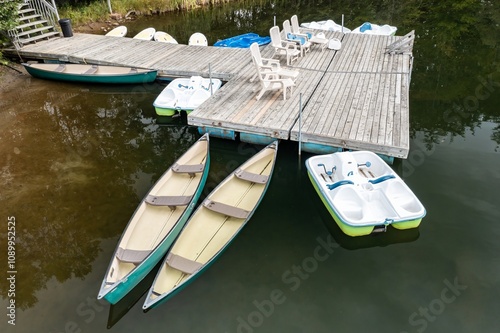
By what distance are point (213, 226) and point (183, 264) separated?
111 cm

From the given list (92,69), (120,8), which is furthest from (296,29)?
(120,8)

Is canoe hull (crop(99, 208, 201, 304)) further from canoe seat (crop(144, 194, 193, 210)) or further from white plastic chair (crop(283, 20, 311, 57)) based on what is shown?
white plastic chair (crop(283, 20, 311, 57))

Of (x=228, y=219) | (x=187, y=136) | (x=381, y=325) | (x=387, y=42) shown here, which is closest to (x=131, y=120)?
(x=187, y=136)

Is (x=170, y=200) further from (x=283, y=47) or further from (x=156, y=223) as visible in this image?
(x=283, y=47)

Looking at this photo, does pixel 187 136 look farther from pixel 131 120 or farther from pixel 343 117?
pixel 343 117

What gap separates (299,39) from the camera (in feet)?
43.4

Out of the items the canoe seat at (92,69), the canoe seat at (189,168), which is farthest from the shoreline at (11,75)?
the canoe seat at (189,168)

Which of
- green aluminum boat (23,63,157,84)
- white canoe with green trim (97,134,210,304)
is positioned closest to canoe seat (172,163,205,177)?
white canoe with green trim (97,134,210,304)

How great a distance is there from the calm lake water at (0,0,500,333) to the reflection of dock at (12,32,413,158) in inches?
31.5

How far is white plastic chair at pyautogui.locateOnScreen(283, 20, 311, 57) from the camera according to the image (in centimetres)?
1278

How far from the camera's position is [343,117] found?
8.93 meters

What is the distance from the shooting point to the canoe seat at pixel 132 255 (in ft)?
19.0

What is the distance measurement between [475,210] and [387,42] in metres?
8.60

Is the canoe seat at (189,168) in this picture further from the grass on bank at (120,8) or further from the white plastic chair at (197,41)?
the grass on bank at (120,8)
